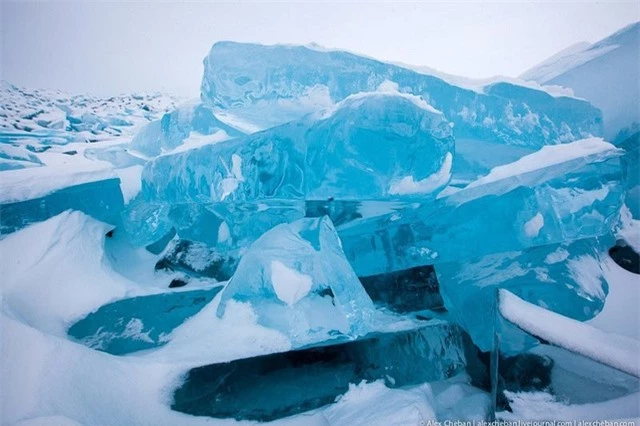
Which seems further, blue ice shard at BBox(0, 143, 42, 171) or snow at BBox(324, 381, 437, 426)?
blue ice shard at BBox(0, 143, 42, 171)

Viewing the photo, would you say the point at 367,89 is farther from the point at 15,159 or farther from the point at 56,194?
the point at 15,159

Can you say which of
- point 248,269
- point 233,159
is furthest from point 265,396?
point 233,159

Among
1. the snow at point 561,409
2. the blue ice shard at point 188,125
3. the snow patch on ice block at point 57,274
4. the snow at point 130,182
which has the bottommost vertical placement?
the snow at point 561,409

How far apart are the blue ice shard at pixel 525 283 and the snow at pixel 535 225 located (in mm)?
163

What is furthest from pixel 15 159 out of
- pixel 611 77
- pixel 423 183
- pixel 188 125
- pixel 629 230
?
pixel 611 77

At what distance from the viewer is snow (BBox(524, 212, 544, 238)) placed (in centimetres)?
102

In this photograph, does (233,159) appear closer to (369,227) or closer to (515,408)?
(369,227)

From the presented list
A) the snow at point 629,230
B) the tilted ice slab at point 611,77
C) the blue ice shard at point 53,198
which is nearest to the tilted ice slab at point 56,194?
the blue ice shard at point 53,198

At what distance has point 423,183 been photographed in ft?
3.09

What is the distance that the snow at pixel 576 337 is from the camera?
0.74 m

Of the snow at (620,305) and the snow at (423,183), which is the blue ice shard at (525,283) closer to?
the snow at (620,305)

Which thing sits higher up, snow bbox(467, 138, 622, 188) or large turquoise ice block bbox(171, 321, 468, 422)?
snow bbox(467, 138, 622, 188)

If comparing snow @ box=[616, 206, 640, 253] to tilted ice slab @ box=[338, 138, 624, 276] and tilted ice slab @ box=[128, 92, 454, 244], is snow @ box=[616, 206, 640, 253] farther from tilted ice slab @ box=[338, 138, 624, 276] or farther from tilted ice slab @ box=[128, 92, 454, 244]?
tilted ice slab @ box=[128, 92, 454, 244]

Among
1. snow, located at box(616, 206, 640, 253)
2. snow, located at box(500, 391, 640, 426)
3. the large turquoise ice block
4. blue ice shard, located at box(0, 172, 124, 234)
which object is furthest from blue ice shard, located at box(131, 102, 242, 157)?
snow, located at box(616, 206, 640, 253)
